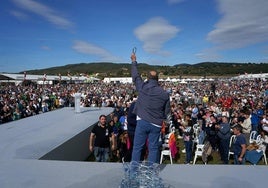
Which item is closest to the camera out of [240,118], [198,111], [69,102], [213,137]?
[213,137]

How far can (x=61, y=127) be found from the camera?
331 inches

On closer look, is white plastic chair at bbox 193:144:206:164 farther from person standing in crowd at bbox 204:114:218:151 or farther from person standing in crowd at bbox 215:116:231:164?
person standing in crowd at bbox 215:116:231:164

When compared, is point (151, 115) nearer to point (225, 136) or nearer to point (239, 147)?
point (239, 147)

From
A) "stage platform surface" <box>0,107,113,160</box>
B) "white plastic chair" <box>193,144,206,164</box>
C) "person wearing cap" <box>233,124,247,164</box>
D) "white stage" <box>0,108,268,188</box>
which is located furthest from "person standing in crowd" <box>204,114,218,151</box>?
"white stage" <box>0,108,268,188</box>

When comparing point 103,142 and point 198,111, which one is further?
point 198,111

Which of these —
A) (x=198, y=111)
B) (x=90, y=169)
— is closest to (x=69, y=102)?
(x=198, y=111)

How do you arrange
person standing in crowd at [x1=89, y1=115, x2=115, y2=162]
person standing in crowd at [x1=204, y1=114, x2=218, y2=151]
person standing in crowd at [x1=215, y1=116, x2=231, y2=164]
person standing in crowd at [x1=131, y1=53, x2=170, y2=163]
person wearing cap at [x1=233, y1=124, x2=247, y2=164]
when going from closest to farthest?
person standing in crowd at [x1=131, y1=53, x2=170, y2=163] → person standing in crowd at [x1=89, y1=115, x2=115, y2=162] → person wearing cap at [x1=233, y1=124, x2=247, y2=164] → person standing in crowd at [x1=215, y1=116, x2=231, y2=164] → person standing in crowd at [x1=204, y1=114, x2=218, y2=151]

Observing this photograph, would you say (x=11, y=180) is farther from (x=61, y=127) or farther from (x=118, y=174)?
(x=61, y=127)

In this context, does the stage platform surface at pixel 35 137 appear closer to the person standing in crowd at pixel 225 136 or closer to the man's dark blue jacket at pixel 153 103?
the man's dark blue jacket at pixel 153 103

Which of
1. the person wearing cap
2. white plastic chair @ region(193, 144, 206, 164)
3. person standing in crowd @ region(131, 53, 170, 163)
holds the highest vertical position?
person standing in crowd @ region(131, 53, 170, 163)

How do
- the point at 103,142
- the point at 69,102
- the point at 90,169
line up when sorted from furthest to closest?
the point at 69,102 < the point at 103,142 < the point at 90,169

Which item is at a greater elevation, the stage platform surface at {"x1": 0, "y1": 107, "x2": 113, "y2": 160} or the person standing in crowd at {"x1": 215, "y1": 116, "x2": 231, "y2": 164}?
the stage platform surface at {"x1": 0, "y1": 107, "x2": 113, "y2": 160}

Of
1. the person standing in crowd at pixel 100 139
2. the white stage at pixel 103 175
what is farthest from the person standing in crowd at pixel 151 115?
the person standing in crowd at pixel 100 139

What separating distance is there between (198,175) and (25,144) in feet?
13.3
